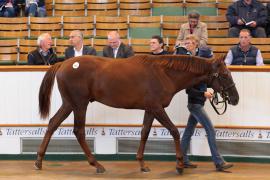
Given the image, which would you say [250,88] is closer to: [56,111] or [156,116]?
[156,116]

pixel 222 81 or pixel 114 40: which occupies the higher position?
pixel 114 40

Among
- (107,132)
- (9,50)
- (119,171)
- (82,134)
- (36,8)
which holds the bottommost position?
(119,171)

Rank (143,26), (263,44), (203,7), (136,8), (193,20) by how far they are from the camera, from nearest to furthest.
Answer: (193,20) → (263,44) → (143,26) → (203,7) → (136,8)

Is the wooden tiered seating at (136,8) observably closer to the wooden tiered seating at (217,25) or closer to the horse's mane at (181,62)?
the wooden tiered seating at (217,25)

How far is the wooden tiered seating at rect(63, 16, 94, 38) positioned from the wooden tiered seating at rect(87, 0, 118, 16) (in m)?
0.88

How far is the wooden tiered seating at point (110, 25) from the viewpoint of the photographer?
13203 mm

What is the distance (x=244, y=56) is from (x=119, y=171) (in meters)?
2.71

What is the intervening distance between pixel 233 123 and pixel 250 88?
0.57m

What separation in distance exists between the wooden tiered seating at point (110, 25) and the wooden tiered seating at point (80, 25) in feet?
0.41

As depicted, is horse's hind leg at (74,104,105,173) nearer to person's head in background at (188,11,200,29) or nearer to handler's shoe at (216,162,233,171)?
handler's shoe at (216,162,233,171)

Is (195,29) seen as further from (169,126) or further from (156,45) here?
(169,126)

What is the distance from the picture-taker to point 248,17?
12375 mm

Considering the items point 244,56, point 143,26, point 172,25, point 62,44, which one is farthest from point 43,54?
point 172,25

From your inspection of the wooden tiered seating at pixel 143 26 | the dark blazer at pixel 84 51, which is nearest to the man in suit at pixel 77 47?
the dark blazer at pixel 84 51
